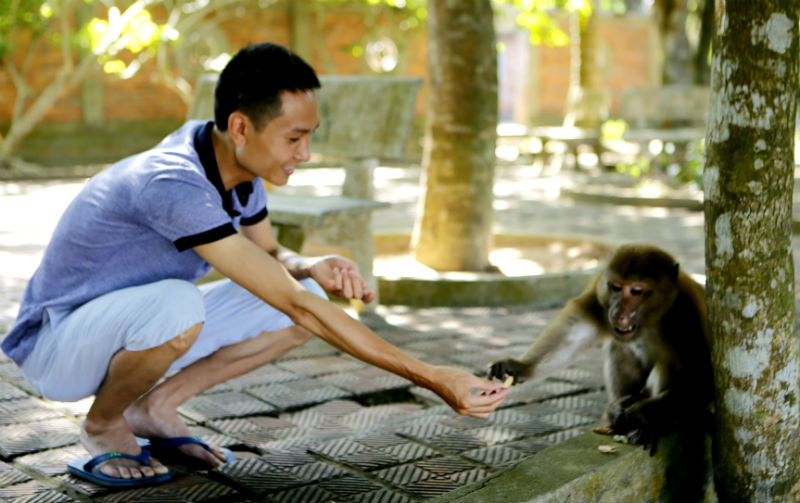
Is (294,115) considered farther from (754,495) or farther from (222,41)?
(222,41)

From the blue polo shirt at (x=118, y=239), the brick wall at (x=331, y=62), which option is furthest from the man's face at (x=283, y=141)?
the brick wall at (x=331, y=62)

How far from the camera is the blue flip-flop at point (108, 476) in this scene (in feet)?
9.91

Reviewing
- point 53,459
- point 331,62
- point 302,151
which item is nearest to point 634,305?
point 302,151

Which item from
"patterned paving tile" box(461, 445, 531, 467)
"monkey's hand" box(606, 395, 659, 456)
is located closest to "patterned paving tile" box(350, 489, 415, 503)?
"patterned paving tile" box(461, 445, 531, 467)

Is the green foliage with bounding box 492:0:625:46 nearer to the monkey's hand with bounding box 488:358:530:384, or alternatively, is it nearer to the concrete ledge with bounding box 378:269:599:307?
the concrete ledge with bounding box 378:269:599:307

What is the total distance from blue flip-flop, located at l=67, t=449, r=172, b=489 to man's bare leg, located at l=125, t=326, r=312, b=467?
141mm

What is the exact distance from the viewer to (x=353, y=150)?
5867mm

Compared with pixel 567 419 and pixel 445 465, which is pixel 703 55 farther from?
pixel 445 465

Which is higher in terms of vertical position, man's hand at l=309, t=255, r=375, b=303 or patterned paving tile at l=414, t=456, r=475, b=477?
man's hand at l=309, t=255, r=375, b=303

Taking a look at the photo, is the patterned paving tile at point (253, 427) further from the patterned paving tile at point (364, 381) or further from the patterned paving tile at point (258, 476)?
the patterned paving tile at point (364, 381)

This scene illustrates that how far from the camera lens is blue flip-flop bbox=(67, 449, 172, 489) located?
119 inches

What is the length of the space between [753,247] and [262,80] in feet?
5.25

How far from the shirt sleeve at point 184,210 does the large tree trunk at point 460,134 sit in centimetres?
360

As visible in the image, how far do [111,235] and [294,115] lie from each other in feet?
2.33
